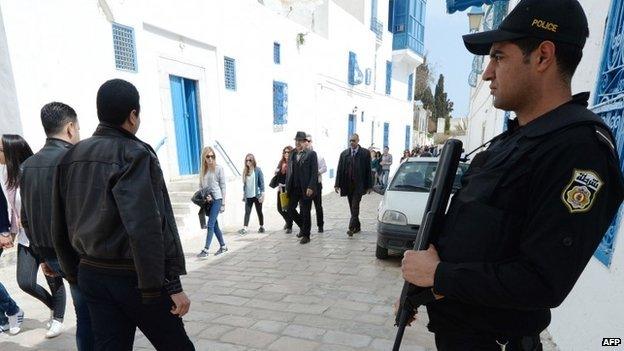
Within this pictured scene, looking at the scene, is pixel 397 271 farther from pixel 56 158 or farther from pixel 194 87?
pixel 194 87

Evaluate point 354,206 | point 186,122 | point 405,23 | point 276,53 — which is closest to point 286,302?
point 354,206

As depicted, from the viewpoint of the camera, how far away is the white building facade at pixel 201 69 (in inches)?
199

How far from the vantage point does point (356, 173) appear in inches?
269

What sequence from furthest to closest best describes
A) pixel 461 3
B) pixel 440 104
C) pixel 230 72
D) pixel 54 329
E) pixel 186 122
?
1. pixel 440 104
2. pixel 230 72
3. pixel 186 122
4. pixel 461 3
5. pixel 54 329

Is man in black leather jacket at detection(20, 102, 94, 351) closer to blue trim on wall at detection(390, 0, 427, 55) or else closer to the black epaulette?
the black epaulette

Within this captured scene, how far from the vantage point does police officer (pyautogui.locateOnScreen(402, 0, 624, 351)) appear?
976mm

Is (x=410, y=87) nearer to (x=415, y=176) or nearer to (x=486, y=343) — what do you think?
(x=415, y=176)

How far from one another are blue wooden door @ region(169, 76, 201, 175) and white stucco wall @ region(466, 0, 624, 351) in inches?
284

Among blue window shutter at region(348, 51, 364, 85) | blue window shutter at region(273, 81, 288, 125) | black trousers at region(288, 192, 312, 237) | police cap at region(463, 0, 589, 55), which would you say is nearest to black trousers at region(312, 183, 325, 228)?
black trousers at region(288, 192, 312, 237)

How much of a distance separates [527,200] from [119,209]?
1710mm

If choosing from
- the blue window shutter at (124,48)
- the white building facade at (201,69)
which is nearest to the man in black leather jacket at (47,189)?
the white building facade at (201,69)

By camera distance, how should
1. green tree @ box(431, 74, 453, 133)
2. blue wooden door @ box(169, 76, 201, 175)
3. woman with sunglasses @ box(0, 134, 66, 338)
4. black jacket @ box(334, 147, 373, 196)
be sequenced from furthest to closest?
green tree @ box(431, 74, 453, 133), blue wooden door @ box(169, 76, 201, 175), black jacket @ box(334, 147, 373, 196), woman with sunglasses @ box(0, 134, 66, 338)

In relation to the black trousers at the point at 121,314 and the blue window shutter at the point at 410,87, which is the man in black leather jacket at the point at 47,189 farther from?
the blue window shutter at the point at 410,87

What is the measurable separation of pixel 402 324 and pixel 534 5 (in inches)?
50.9
